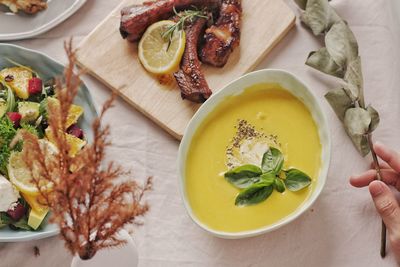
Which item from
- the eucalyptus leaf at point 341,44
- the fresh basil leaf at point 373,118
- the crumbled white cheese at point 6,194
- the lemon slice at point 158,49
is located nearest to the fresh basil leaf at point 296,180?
the fresh basil leaf at point 373,118

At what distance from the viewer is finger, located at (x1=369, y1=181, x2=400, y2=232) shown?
1818 millimetres

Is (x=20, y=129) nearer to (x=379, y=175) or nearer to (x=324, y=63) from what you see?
(x=324, y=63)

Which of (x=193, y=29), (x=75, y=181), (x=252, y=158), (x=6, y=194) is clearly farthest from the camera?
(x=193, y=29)

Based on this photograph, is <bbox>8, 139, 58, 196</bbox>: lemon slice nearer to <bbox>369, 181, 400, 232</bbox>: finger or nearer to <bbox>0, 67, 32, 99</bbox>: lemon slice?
<bbox>0, 67, 32, 99</bbox>: lemon slice

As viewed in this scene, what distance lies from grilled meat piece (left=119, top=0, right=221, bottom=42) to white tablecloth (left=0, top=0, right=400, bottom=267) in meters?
0.20

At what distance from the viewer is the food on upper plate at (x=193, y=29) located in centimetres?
194

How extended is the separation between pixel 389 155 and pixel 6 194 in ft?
3.53

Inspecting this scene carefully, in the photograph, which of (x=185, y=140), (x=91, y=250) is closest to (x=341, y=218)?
(x=185, y=140)

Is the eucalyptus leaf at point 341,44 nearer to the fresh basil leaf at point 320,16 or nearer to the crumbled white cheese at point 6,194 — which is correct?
the fresh basil leaf at point 320,16

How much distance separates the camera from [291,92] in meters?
1.89

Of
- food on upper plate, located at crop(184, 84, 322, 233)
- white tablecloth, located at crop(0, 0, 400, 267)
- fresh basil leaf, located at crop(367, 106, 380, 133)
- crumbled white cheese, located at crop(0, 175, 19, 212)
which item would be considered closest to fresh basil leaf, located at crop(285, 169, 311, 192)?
food on upper plate, located at crop(184, 84, 322, 233)

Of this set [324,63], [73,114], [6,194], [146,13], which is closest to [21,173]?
[6,194]

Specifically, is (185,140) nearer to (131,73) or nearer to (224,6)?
(131,73)

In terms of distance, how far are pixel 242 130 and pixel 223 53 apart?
247mm
